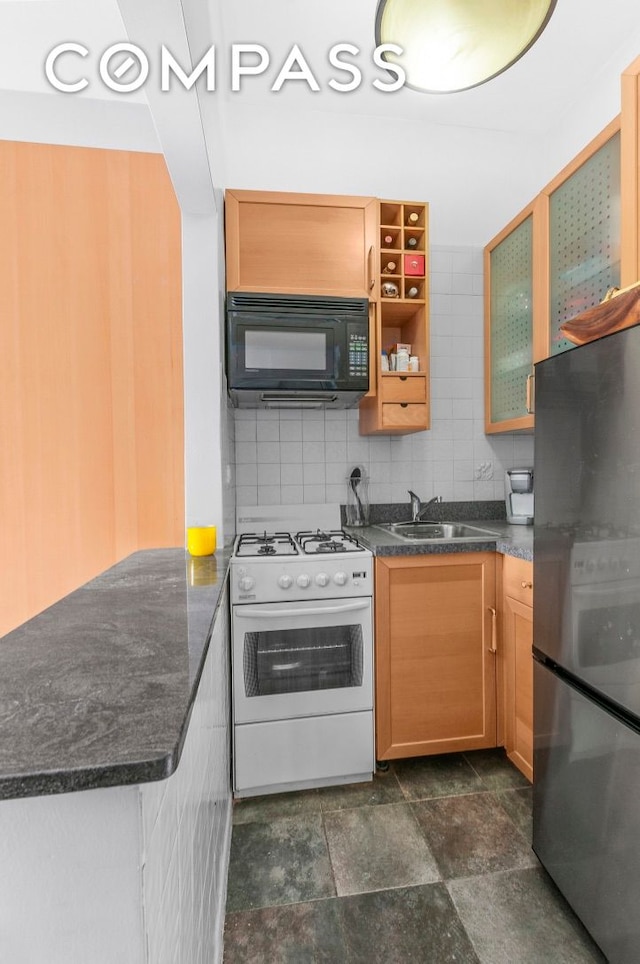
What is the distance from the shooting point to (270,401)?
7.04 feet

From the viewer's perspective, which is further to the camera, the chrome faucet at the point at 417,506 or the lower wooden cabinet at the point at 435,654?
the chrome faucet at the point at 417,506

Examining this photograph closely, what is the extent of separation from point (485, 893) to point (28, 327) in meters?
2.45

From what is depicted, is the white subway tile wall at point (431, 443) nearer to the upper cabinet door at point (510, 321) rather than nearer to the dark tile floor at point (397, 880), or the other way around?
the upper cabinet door at point (510, 321)

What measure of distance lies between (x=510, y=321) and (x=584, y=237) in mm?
588

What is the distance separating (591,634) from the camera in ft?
3.56

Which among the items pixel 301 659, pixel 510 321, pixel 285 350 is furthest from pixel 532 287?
pixel 301 659

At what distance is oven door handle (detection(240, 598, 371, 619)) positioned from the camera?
1721mm

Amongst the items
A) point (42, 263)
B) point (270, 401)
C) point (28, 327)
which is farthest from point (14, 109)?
point (270, 401)

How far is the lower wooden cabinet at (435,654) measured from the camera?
1845 millimetres

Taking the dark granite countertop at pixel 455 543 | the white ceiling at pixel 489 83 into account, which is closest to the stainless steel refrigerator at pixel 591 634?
the dark granite countertop at pixel 455 543

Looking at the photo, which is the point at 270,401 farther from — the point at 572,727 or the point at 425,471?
the point at 572,727

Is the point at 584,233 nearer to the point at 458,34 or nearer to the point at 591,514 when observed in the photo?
the point at 458,34

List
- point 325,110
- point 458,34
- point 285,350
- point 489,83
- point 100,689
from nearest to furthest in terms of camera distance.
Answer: point 100,689 < point 458,34 < point 285,350 < point 489,83 < point 325,110

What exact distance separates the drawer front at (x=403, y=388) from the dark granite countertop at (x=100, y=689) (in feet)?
4.58
